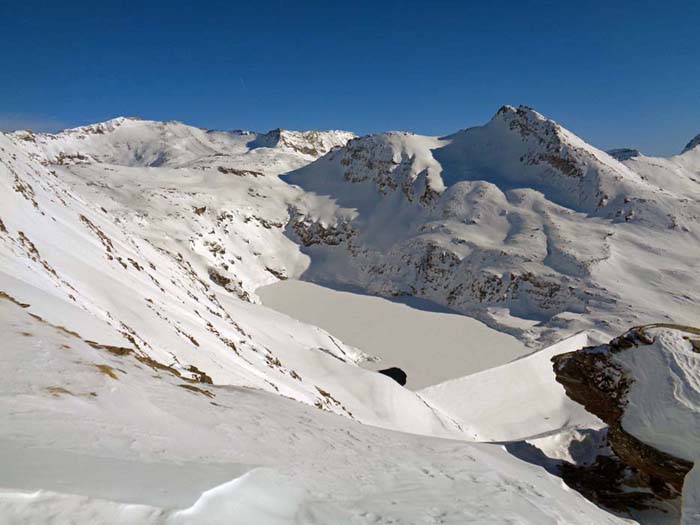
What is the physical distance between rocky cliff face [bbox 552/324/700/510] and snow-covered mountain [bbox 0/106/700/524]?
121 centimetres

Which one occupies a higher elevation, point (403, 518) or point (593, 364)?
point (593, 364)

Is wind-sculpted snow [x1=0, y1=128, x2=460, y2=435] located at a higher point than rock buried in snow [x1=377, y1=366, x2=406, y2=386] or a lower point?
higher

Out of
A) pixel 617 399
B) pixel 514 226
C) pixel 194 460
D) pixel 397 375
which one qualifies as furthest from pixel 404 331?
pixel 194 460

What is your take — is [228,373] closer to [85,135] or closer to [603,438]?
[603,438]

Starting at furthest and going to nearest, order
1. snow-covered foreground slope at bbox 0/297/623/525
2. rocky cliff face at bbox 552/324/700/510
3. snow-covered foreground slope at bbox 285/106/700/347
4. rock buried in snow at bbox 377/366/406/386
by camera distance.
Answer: snow-covered foreground slope at bbox 285/106/700/347, rock buried in snow at bbox 377/366/406/386, rocky cliff face at bbox 552/324/700/510, snow-covered foreground slope at bbox 0/297/623/525

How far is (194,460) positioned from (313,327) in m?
23.5

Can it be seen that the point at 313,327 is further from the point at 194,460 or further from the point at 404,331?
the point at 194,460

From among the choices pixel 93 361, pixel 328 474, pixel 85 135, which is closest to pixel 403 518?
pixel 328 474

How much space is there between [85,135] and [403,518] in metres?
Answer: 146

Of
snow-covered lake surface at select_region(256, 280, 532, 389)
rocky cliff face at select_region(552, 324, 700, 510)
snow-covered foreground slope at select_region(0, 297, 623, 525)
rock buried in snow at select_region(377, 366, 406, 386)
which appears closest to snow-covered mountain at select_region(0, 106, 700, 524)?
snow-covered foreground slope at select_region(0, 297, 623, 525)

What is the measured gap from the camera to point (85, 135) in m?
122

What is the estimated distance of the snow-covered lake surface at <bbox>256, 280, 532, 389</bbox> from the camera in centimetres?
2817

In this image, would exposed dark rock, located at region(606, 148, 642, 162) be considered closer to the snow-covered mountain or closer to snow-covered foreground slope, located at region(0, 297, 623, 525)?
the snow-covered mountain

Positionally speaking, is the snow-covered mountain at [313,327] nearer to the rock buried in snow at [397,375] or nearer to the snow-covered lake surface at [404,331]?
the snow-covered lake surface at [404,331]
